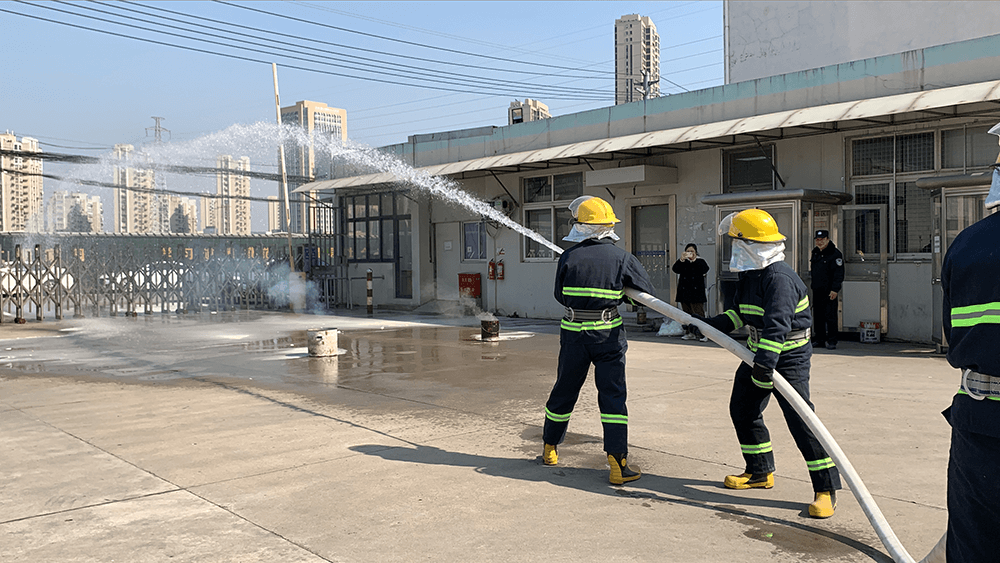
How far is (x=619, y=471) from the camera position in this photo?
5363 mm

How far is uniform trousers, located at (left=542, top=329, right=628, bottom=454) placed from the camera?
5434mm

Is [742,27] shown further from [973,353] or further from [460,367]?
[973,353]

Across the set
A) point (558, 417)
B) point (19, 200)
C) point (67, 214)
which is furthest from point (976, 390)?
point (19, 200)

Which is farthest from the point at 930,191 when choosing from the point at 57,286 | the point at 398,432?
the point at 57,286

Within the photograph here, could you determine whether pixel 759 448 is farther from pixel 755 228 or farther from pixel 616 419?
pixel 755 228

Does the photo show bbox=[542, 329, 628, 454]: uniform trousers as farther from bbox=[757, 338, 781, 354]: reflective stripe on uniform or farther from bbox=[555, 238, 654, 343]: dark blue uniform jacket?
bbox=[757, 338, 781, 354]: reflective stripe on uniform

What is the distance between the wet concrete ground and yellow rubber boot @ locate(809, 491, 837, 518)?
68 millimetres

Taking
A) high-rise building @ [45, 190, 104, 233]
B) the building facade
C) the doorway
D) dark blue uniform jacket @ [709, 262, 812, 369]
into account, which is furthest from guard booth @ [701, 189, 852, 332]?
high-rise building @ [45, 190, 104, 233]

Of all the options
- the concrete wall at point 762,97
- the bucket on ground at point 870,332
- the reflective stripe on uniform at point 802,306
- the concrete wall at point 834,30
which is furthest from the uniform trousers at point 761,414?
the concrete wall at point 834,30

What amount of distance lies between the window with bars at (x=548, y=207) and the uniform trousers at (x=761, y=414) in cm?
1348

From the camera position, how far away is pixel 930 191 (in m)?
12.6

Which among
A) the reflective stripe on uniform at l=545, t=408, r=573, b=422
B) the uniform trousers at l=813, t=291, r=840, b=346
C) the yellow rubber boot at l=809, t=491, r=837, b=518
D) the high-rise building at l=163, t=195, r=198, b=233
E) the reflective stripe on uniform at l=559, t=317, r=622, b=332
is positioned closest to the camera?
the yellow rubber boot at l=809, t=491, r=837, b=518

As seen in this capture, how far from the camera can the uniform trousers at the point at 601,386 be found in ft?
17.8

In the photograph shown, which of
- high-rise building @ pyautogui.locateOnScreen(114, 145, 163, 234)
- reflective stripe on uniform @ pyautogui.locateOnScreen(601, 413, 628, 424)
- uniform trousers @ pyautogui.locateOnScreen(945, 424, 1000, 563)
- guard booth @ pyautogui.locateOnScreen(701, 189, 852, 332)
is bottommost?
reflective stripe on uniform @ pyautogui.locateOnScreen(601, 413, 628, 424)
